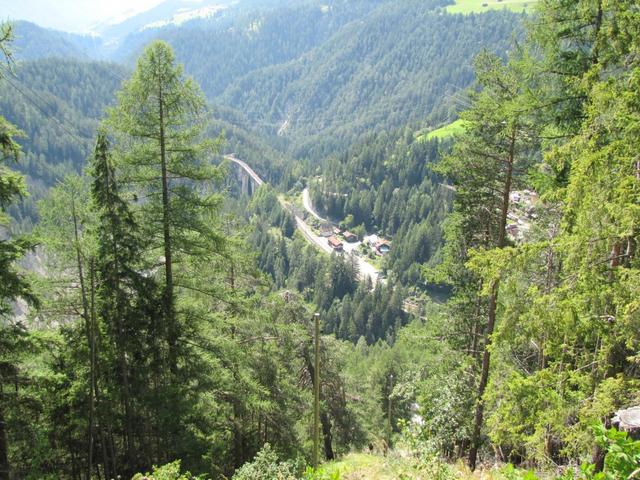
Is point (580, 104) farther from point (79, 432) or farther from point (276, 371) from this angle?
point (79, 432)

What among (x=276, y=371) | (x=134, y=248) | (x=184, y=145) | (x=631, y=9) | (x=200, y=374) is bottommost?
(x=276, y=371)

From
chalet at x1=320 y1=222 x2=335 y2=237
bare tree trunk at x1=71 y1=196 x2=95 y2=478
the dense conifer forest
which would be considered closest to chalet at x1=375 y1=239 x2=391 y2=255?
chalet at x1=320 y1=222 x2=335 y2=237

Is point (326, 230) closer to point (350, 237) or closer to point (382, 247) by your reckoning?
point (350, 237)

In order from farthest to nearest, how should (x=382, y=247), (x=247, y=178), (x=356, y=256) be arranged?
1. (x=247, y=178)
2. (x=382, y=247)
3. (x=356, y=256)

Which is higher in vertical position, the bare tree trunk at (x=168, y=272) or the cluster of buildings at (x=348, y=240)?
the bare tree trunk at (x=168, y=272)

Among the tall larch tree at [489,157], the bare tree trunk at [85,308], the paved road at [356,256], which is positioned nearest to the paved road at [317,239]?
the paved road at [356,256]

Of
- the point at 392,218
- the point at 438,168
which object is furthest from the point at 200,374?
the point at 392,218

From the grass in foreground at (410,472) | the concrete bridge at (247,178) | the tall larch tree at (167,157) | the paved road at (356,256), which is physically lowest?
the paved road at (356,256)

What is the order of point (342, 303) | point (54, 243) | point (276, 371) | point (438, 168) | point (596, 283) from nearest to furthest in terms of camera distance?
1. point (596, 283)
2. point (54, 243)
3. point (438, 168)
4. point (276, 371)
5. point (342, 303)

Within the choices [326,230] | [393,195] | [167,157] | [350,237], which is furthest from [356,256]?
[167,157]

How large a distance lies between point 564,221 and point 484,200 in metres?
5.49

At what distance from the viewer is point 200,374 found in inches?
452

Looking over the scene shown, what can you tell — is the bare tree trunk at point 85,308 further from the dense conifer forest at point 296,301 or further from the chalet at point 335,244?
the chalet at point 335,244

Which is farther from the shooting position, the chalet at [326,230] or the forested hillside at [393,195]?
the chalet at [326,230]
